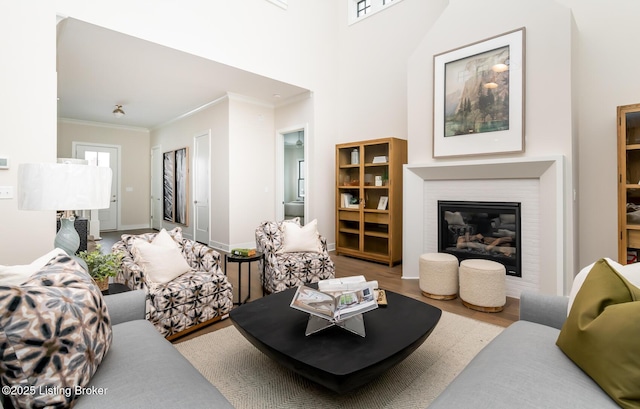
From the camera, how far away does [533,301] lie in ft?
5.57

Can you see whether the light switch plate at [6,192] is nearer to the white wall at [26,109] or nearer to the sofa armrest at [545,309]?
the white wall at [26,109]

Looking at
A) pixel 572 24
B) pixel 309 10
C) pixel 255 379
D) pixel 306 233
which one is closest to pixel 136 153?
pixel 309 10

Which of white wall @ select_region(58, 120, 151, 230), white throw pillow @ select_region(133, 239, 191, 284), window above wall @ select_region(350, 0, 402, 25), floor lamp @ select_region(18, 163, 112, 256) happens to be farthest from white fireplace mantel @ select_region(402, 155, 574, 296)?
white wall @ select_region(58, 120, 151, 230)

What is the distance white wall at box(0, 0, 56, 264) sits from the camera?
271 cm

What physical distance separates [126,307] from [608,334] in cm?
203

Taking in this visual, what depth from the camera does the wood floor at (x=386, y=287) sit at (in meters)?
2.69

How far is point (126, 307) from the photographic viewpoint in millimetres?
1655

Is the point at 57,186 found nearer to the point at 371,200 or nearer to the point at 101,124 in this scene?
the point at 371,200

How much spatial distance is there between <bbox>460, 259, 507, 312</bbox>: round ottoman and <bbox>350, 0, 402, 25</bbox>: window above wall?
4360 mm

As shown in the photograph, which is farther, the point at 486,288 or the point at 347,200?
the point at 347,200

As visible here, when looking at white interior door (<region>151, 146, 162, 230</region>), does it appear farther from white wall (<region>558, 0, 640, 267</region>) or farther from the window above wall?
white wall (<region>558, 0, 640, 267</region>)

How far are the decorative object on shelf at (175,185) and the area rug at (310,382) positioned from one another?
5.07m

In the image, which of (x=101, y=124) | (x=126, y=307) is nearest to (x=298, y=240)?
(x=126, y=307)

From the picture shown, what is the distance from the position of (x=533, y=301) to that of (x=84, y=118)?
29.1 feet
